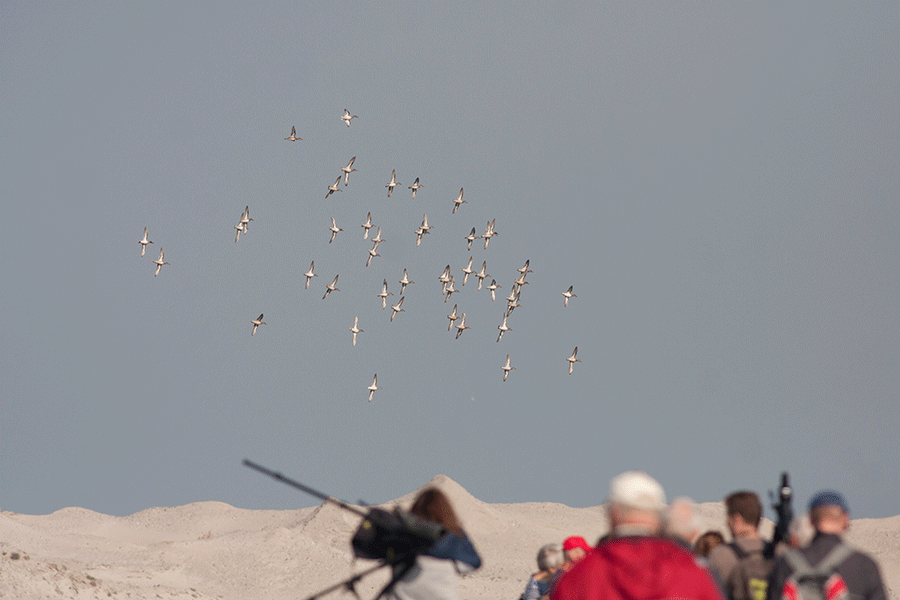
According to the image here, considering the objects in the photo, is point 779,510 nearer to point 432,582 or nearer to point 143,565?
point 432,582

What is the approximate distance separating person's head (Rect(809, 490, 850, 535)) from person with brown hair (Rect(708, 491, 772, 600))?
0.58 meters

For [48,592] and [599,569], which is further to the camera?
[48,592]

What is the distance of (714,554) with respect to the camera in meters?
7.21

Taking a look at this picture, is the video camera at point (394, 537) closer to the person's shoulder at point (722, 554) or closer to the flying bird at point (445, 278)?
the person's shoulder at point (722, 554)

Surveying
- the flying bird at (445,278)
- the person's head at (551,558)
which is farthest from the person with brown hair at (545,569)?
the flying bird at (445,278)

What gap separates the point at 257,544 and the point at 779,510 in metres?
43.3

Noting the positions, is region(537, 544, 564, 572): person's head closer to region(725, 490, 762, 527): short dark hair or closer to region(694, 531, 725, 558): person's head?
region(694, 531, 725, 558): person's head

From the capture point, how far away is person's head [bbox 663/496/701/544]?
19.7ft

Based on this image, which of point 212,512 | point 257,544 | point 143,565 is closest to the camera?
point 143,565

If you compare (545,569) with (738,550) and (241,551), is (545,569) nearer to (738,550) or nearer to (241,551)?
(738,550)

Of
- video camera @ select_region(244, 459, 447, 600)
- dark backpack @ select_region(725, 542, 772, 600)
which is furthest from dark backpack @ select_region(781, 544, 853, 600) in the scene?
video camera @ select_region(244, 459, 447, 600)

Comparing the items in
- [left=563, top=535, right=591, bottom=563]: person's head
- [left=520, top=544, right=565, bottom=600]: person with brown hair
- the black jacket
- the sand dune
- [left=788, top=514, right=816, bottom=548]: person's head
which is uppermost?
[left=788, top=514, right=816, bottom=548]: person's head

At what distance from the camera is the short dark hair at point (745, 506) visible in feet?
23.6

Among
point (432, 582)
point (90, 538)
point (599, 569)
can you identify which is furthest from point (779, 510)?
point (90, 538)
